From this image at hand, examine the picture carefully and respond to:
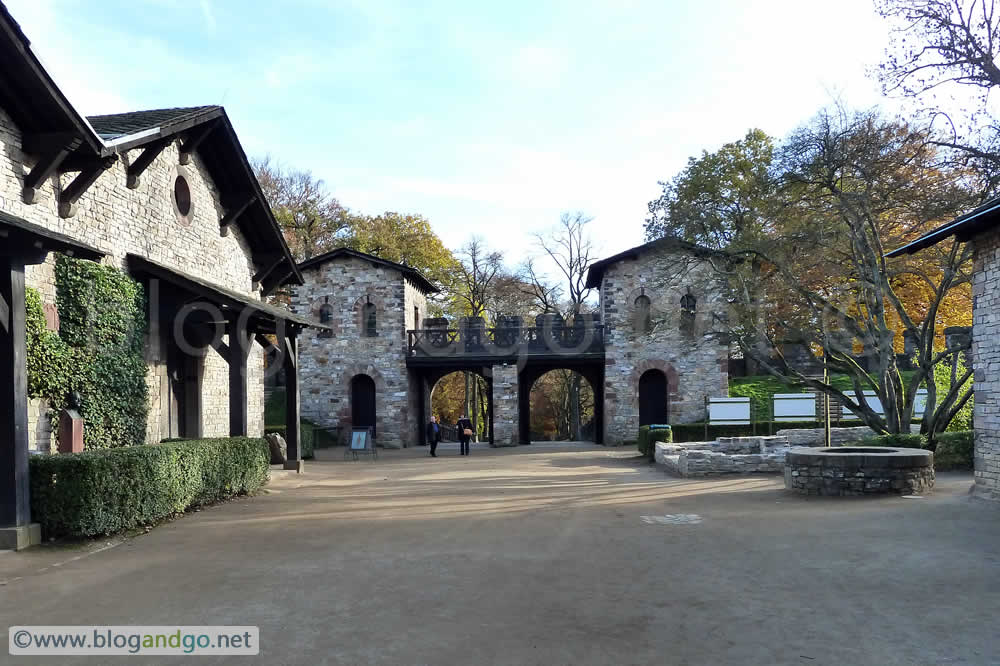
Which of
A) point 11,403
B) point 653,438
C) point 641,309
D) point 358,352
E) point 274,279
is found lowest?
point 653,438

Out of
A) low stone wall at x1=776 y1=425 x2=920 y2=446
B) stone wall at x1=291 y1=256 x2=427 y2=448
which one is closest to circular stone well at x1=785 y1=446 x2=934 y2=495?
low stone wall at x1=776 y1=425 x2=920 y2=446

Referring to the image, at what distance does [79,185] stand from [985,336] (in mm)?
12150

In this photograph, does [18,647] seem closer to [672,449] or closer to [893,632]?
[893,632]

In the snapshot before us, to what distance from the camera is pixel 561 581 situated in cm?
618

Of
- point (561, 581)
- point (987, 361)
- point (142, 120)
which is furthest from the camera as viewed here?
point (142, 120)

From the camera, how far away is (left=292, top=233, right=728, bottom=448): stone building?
2598 centimetres

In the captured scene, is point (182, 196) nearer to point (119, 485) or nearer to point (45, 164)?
point (45, 164)

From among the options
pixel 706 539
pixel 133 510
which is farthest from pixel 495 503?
pixel 133 510

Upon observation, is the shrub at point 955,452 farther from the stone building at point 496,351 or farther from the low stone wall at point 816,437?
the stone building at point 496,351

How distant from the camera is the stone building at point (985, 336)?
9.68 metres

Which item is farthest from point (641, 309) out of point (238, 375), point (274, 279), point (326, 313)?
point (238, 375)

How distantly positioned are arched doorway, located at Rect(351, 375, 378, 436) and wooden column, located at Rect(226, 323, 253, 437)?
14164 millimetres

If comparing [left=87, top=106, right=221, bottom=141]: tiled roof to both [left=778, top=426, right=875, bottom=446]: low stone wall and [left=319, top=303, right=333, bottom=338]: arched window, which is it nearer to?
[left=319, top=303, right=333, bottom=338]: arched window

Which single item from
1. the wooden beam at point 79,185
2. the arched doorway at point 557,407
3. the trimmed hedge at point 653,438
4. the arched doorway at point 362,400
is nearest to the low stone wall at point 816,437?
the trimmed hedge at point 653,438
